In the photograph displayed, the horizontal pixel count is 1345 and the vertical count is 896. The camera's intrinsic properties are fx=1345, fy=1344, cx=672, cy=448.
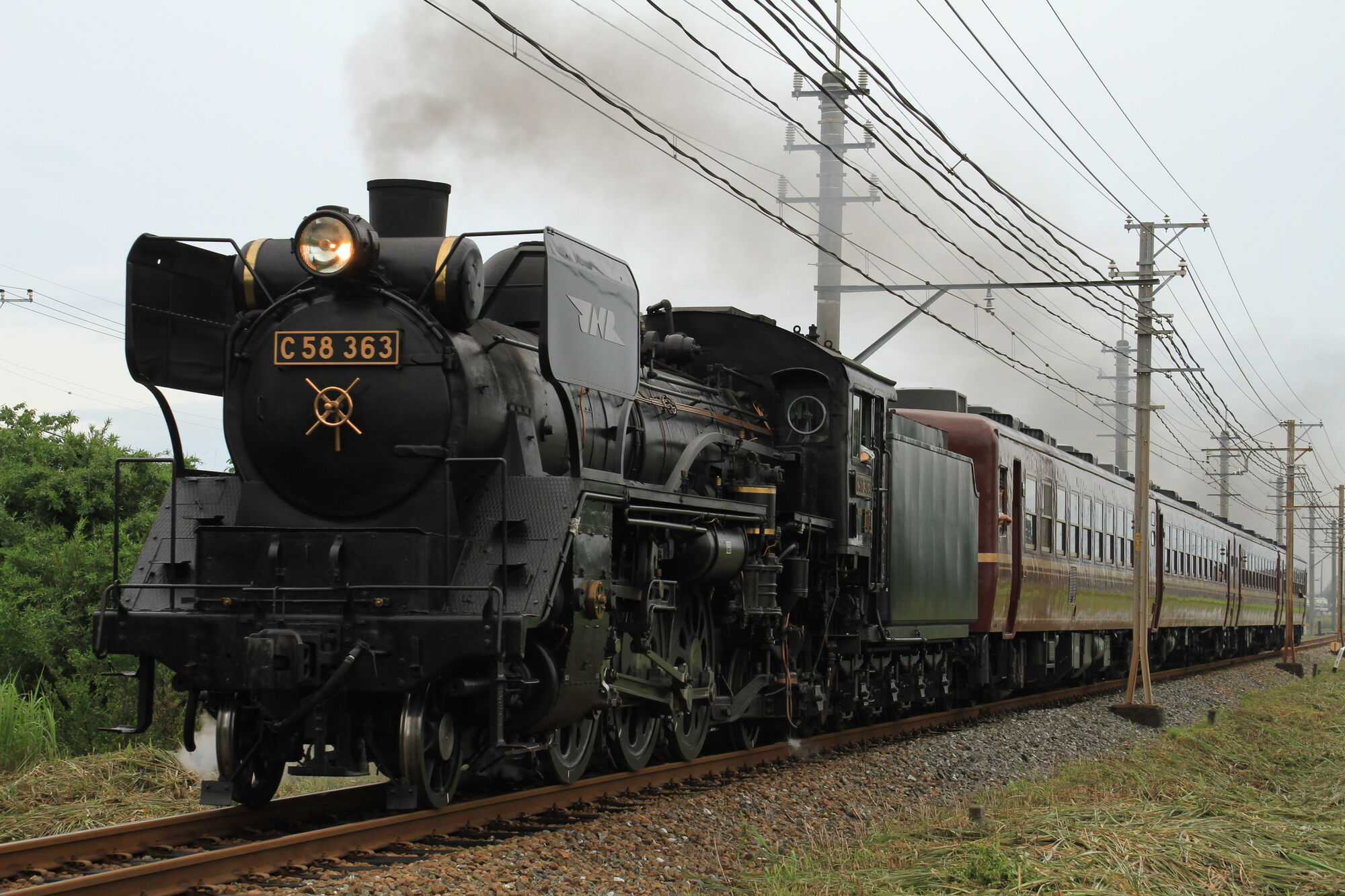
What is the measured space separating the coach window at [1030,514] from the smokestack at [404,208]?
11.2 metres

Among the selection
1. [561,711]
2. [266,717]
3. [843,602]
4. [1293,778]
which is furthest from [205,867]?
[1293,778]

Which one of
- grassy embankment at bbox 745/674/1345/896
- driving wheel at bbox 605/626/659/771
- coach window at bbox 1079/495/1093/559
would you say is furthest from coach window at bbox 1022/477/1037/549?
driving wheel at bbox 605/626/659/771

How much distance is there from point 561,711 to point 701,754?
426 cm

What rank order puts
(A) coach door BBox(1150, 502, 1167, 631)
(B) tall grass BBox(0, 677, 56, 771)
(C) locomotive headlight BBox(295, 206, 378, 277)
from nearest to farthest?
(C) locomotive headlight BBox(295, 206, 378, 277), (B) tall grass BBox(0, 677, 56, 771), (A) coach door BBox(1150, 502, 1167, 631)

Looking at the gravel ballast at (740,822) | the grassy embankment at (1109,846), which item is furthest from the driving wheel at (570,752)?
the grassy embankment at (1109,846)

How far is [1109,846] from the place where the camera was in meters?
6.41

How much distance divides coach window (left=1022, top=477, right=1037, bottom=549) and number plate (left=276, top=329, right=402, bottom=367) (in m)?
11.6

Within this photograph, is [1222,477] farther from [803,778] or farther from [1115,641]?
[803,778]

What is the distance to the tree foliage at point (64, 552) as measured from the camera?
39.0ft

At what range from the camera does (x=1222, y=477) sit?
5012cm

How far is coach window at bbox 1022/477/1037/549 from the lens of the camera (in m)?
17.2

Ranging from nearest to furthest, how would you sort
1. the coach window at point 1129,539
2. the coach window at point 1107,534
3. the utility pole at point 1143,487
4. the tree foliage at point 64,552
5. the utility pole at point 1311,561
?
the tree foliage at point 64,552, the utility pole at point 1143,487, the coach window at point 1107,534, the coach window at point 1129,539, the utility pole at point 1311,561

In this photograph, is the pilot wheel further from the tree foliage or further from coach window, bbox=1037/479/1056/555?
coach window, bbox=1037/479/1056/555

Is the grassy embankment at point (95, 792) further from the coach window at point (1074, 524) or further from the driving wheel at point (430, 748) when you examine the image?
the coach window at point (1074, 524)
